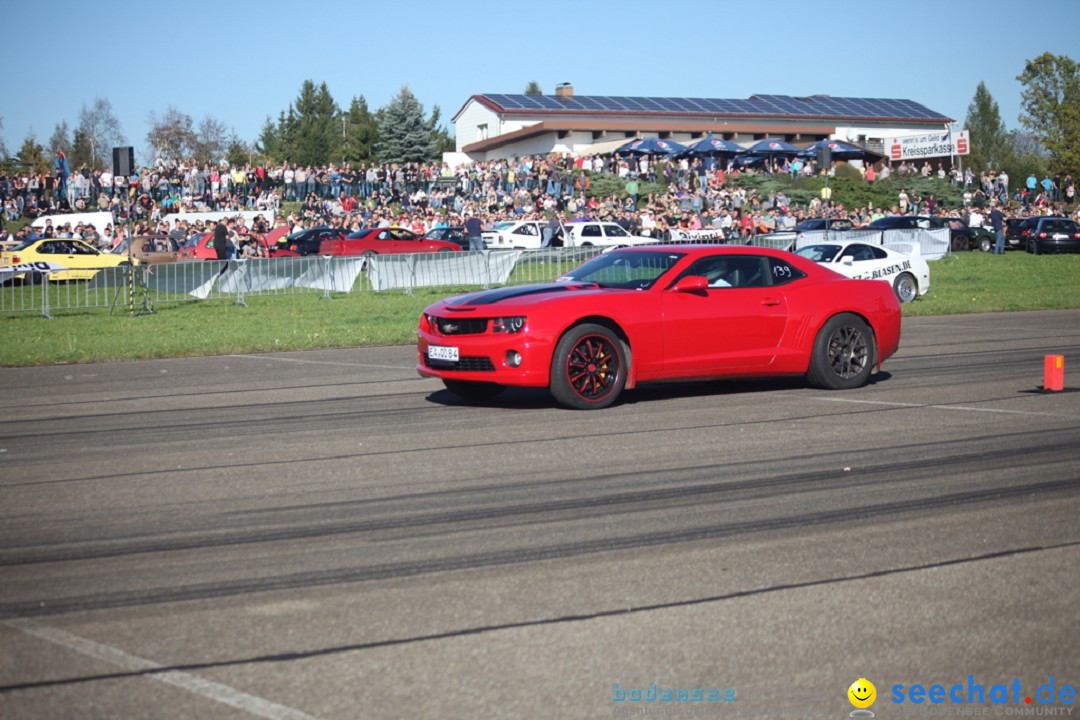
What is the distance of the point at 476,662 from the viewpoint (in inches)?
177

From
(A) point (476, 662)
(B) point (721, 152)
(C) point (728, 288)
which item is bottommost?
(A) point (476, 662)

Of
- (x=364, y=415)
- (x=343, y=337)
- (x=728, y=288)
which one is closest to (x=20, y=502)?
(x=364, y=415)

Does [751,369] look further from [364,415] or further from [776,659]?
[776,659]

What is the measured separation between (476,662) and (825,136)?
71633 millimetres

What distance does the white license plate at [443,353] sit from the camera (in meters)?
10.7

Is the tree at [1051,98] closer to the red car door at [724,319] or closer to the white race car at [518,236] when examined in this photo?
the white race car at [518,236]

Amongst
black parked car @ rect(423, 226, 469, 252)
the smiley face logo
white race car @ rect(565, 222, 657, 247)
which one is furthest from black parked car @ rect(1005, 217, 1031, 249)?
the smiley face logo

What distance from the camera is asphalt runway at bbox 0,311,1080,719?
4.31 meters

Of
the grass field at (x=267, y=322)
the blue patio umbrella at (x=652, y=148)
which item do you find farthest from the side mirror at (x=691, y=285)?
the blue patio umbrella at (x=652, y=148)

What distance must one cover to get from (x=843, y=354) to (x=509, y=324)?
347 cm

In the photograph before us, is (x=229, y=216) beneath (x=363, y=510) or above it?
above

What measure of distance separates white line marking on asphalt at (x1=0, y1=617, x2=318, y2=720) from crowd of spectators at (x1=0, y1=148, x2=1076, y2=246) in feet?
114

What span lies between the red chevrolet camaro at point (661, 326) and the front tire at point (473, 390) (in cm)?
1

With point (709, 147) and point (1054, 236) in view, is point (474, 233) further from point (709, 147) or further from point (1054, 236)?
point (1054, 236)
